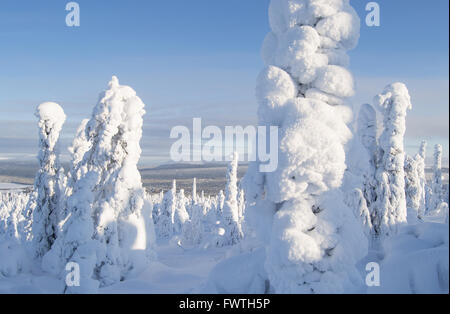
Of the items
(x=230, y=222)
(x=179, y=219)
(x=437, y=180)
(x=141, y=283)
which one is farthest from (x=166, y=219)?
(x=437, y=180)

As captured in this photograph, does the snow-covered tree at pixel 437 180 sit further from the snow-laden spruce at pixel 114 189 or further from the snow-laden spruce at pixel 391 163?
the snow-laden spruce at pixel 114 189

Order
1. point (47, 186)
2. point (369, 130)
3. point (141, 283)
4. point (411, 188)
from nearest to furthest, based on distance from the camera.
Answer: point (141, 283) → point (47, 186) → point (369, 130) → point (411, 188)

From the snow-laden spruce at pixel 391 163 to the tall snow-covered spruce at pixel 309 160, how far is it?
1410 centimetres

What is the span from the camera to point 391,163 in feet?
70.7

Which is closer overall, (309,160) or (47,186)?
(309,160)

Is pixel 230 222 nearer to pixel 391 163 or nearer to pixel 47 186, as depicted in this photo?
pixel 391 163

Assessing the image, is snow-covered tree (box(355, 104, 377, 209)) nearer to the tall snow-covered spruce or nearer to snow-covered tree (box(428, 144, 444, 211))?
the tall snow-covered spruce

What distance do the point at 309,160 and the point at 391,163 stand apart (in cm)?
1602

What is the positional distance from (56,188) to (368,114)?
64.4 feet

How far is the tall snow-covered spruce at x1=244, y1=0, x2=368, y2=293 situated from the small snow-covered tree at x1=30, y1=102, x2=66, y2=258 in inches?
627

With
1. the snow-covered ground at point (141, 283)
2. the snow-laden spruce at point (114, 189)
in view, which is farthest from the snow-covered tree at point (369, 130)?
the snow-laden spruce at point (114, 189)

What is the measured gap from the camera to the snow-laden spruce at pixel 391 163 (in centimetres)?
2102
